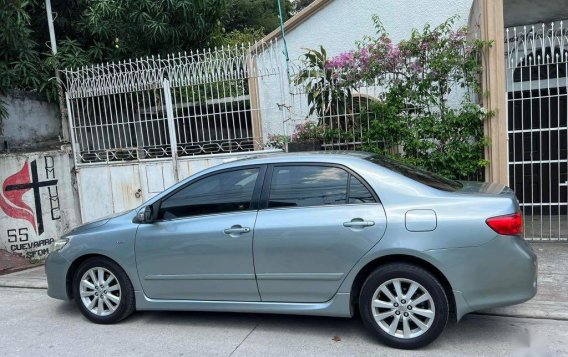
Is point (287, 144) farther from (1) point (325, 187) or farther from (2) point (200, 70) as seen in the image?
(1) point (325, 187)

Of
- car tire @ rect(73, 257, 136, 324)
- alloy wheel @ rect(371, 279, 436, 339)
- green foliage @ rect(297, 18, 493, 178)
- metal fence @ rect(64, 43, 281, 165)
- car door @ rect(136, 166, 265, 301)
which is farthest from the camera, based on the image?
metal fence @ rect(64, 43, 281, 165)

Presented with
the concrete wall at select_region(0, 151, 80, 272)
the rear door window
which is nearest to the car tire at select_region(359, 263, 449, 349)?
the rear door window

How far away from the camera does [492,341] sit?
397cm

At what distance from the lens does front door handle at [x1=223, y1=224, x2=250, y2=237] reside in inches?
166

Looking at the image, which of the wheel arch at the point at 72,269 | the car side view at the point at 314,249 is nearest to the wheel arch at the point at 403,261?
the car side view at the point at 314,249

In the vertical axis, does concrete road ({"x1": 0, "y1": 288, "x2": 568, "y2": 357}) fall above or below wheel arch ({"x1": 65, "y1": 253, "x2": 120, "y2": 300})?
below

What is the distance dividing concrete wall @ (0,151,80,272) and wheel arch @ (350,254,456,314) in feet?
20.2

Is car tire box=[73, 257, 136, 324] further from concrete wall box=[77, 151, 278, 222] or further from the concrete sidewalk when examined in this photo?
concrete wall box=[77, 151, 278, 222]

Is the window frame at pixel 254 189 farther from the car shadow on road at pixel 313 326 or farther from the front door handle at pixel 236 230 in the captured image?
the car shadow on road at pixel 313 326

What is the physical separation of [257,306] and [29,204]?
18.3 ft

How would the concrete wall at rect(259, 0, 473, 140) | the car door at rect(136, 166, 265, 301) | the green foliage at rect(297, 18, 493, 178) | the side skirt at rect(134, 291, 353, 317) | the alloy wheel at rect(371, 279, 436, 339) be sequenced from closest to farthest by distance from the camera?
the alloy wheel at rect(371, 279, 436, 339) → the side skirt at rect(134, 291, 353, 317) → the car door at rect(136, 166, 265, 301) → the green foliage at rect(297, 18, 493, 178) → the concrete wall at rect(259, 0, 473, 140)

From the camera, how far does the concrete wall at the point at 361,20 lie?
869 cm

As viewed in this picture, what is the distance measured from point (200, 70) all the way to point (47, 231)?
377cm

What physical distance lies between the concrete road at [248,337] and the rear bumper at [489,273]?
0.44m
